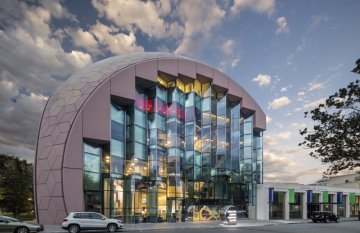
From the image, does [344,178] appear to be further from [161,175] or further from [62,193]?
[62,193]

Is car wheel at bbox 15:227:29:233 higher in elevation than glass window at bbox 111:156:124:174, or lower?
lower

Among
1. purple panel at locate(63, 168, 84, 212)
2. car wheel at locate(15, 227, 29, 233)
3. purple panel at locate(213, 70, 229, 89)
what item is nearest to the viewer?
car wheel at locate(15, 227, 29, 233)

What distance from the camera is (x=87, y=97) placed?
3547 cm

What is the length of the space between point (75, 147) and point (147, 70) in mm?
11689

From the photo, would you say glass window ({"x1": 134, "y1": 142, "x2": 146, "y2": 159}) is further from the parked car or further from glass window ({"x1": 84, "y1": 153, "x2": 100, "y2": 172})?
the parked car

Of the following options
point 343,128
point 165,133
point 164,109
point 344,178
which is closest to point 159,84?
point 164,109

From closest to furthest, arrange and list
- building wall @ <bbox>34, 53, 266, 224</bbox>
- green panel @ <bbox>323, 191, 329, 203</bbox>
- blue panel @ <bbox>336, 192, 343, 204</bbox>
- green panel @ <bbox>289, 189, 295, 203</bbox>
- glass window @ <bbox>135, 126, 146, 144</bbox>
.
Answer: building wall @ <bbox>34, 53, 266, 224</bbox>, glass window @ <bbox>135, 126, 146, 144</bbox>, green panel @ <bbox>289, 189, 295, 203</bbox>, green panel @ <bbox>323, 191, 329, 203</bbox>, blue panel @ <bbox>336, 192, 343, 204</bbox>

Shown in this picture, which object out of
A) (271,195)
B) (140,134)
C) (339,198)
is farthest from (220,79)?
(339,198)

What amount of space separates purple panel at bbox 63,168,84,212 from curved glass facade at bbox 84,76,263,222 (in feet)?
4.62

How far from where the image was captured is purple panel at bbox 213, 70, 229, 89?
161 ft

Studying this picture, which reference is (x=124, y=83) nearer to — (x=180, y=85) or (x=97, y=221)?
(x=180, y=85)

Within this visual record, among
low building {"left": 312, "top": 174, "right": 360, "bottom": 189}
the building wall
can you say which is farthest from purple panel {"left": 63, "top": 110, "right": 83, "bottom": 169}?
low building {"left": 312, "top": 174, "right": 360, "bottom": 189}

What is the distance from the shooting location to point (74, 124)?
112 feet

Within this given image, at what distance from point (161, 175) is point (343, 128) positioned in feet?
77.8
